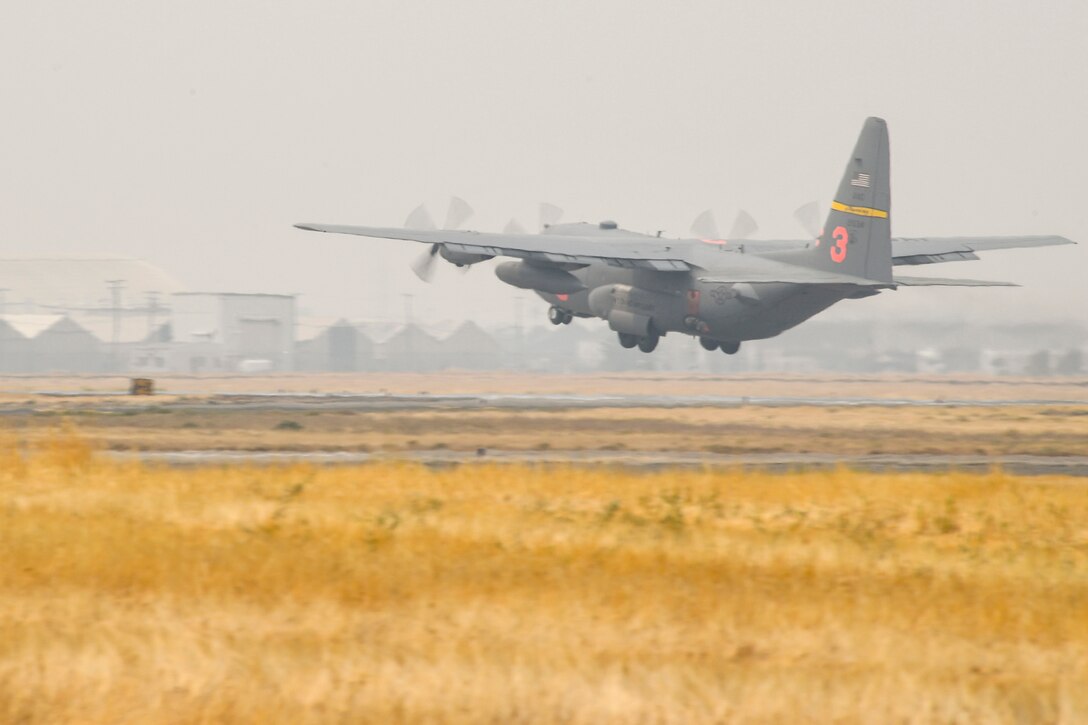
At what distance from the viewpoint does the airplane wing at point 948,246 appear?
69312 mm

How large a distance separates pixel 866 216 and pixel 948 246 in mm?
11618

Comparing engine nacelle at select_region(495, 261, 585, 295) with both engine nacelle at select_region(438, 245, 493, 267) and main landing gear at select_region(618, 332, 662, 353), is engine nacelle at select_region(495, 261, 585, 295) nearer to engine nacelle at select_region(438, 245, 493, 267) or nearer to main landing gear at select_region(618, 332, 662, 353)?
engine nacelle at select_region(438, 245, 493, 267)

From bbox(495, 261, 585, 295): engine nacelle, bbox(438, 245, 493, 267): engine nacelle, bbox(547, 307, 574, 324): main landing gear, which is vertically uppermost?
bbox(438, 245, 493, 267): engine nacelle

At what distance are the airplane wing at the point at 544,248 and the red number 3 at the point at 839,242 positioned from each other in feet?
25.4

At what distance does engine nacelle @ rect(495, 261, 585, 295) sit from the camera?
225ft

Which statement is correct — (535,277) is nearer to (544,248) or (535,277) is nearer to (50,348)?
(544,248)

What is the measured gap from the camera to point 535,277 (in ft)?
226

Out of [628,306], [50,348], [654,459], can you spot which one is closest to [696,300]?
[628,306]

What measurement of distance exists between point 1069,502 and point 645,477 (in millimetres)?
9838

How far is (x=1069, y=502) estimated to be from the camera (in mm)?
28875

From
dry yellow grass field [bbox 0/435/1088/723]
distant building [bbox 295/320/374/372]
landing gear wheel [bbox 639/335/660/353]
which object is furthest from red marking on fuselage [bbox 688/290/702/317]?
distant building [bbox 295/320/374/372]

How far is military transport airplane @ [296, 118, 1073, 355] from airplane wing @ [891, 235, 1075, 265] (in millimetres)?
70

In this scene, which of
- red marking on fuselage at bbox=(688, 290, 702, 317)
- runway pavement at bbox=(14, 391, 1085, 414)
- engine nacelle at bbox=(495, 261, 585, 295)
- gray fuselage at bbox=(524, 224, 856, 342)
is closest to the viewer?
gray fuselage at bbox=(524, 224, 856, 342)

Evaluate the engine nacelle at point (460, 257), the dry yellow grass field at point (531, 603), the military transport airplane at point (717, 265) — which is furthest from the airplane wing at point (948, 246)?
→ the dry yellow grass field at point (531, 603)
